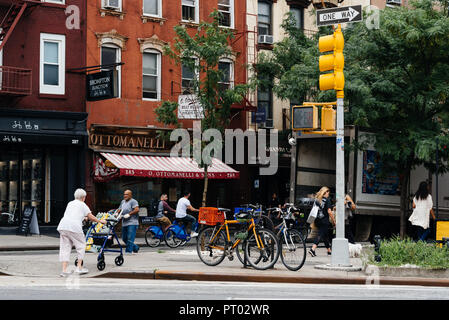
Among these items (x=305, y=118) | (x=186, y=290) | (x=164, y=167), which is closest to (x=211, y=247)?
(x=305, y=118)

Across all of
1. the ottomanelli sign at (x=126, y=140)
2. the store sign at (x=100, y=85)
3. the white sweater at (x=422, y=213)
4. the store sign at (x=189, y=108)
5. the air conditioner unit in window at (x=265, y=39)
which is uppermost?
the air conditioner unit in window at (x=265, y=39)

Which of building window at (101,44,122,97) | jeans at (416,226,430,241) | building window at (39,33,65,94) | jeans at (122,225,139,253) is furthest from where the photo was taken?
building window at (101,44,122,97)

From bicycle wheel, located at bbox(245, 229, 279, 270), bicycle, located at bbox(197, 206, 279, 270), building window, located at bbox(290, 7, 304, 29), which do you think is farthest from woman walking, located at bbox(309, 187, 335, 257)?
building window, located at bbox(290, 7, 304, 29)

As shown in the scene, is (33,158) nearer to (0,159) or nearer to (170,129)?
(0,159)

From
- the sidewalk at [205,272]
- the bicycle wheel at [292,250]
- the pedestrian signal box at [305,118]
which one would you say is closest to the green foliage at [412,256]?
the sidewalk at [205,272]

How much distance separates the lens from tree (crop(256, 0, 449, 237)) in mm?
23203

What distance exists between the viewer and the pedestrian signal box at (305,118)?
14.5m

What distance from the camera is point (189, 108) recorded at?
26.2m

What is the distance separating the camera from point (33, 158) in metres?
27.0

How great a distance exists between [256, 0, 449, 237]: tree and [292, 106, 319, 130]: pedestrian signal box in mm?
8760

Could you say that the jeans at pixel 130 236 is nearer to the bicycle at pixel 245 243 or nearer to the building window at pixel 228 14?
the bicycle at pixel 245 243

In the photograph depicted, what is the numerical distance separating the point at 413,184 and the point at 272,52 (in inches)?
324

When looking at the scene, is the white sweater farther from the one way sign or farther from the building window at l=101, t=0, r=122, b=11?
the building window at l=101, t=0, r=122, b=11

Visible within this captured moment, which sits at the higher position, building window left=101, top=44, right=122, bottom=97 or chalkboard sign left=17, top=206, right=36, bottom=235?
building window left=101, top=44, right=122, bottom=97
